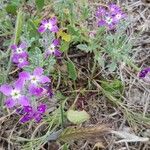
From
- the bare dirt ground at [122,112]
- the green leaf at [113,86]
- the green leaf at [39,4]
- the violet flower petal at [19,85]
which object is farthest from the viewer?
the green leaf at [39,4]

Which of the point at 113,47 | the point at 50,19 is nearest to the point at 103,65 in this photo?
the point at 113,47

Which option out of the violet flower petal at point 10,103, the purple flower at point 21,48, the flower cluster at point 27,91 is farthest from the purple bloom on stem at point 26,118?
the purple flower at point 21,48

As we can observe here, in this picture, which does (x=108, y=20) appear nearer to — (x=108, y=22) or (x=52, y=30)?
(x=108, y=22)

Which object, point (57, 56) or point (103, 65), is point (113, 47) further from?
point (57, 56)

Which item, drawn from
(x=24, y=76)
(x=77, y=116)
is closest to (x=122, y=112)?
(x=77, y=116)

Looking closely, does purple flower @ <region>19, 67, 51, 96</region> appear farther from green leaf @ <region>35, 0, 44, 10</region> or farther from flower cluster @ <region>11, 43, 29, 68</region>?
green leaf @ <region>35, 0, 44, 10</region>

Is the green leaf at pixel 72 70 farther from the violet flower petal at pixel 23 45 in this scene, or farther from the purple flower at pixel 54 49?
the violet flower petal at pixel 23 45
